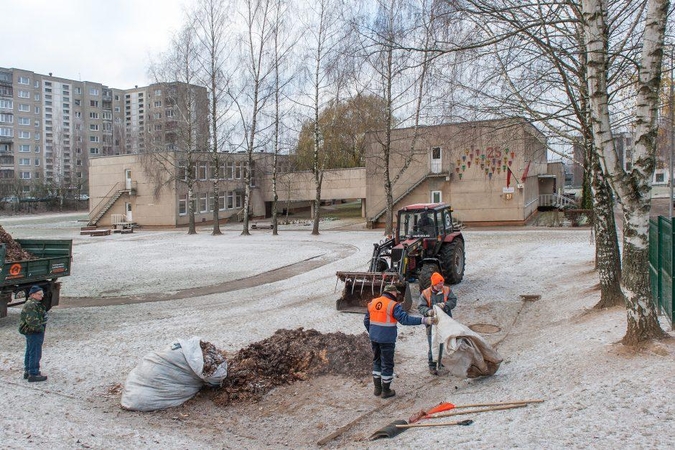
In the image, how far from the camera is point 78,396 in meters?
7.61

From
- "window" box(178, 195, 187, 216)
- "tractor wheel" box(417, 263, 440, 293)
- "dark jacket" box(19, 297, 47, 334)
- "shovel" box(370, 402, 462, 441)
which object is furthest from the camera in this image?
"window" box(178, 195, 187, 216)

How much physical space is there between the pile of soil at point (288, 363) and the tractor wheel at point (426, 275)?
386 cm

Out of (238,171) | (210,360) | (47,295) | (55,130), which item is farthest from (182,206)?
(55,130)

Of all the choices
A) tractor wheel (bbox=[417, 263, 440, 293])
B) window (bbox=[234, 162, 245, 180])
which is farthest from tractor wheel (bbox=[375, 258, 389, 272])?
window (bbox=[234, 162, 245, 180])

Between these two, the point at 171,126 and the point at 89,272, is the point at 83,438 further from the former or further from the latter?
the point at 171,126

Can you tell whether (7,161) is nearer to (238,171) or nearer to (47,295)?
(238,171)

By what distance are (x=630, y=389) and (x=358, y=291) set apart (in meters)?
7.20

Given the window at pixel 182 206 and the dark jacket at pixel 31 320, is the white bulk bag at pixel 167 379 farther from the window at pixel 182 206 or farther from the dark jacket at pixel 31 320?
the window at pixel 182 206

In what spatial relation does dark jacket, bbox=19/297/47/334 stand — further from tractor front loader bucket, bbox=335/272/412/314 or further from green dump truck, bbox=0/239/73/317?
tractor front loader bucket, bbox=335/272/412/314

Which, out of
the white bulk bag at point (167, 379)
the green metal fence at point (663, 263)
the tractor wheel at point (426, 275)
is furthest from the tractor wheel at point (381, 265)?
the white bulk bag at point (167, 379)

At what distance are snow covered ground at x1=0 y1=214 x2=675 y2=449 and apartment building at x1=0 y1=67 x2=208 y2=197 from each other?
57.3 meters

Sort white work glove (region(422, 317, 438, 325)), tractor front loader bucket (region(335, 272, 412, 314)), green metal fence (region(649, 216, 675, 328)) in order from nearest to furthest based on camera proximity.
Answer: white work glove (region(422, 317, 438, 325))
green metal fence (region(649, 216, 675, 328))
tractor front loader bucket (region(335, 272, 412, 314))

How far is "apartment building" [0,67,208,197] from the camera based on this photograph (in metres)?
77.0

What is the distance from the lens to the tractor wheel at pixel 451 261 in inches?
556
